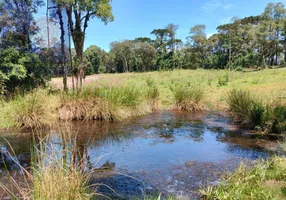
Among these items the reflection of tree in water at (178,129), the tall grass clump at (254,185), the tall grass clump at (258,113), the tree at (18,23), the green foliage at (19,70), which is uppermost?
the tree at (18,23)

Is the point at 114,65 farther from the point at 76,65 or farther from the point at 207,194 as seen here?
the point at 207,194

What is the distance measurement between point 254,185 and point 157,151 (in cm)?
226

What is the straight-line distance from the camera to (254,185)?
3064 mm

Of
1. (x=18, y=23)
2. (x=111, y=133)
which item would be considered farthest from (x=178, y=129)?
(x=18, y=23)

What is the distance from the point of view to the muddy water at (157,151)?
349 cm

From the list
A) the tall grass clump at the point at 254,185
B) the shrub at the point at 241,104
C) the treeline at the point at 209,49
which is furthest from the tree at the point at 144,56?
the tall grass clump at the point at 254,185

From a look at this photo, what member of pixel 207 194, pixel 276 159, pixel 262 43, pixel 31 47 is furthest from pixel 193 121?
pixel 262 43

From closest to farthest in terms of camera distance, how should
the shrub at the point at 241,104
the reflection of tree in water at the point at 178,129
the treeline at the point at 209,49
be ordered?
the reflection of tree in water at the point at 178,129 → the shrub at the point at 241,104 → the treeline at the point at 209,49

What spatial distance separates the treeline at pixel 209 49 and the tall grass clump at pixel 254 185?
36310 millimetres

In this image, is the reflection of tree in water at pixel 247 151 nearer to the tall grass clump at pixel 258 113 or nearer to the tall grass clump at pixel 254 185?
the tall grass clump at pixel 254 185

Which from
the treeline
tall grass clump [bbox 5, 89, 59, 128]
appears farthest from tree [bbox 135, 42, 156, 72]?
tall grass clump [bbox 5, 89, 59, 128]

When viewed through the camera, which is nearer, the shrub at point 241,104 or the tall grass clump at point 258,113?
the tall grass clump at point 258,113

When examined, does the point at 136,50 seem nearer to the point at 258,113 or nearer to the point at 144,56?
the point at 144,56

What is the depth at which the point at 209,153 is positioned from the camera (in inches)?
195
